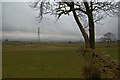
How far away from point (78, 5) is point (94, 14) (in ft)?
5.57

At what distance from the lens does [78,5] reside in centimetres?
832

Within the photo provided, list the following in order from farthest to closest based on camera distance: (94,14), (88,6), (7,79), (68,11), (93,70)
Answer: (94,14)
(88,6)
(68,11)
(93,70)
(7,79)

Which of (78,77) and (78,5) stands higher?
(78,5)

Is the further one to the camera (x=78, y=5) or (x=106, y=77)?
(x=78, y=5)

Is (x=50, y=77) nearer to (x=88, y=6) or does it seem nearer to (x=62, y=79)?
(x=62, y=79)

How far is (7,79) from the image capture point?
3.65 meters

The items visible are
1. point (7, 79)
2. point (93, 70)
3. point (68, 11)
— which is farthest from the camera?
point (68, 11)

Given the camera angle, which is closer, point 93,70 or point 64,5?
point 93,70

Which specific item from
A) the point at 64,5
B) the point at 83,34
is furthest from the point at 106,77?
the point at 64,5

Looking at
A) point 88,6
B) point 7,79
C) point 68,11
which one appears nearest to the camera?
point 7,79

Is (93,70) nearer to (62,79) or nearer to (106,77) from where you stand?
(106,77)

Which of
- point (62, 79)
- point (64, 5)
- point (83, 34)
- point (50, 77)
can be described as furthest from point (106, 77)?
point (64, 5)

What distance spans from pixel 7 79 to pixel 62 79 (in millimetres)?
1929

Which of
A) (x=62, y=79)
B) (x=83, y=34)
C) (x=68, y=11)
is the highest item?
(x=68, y=11)
